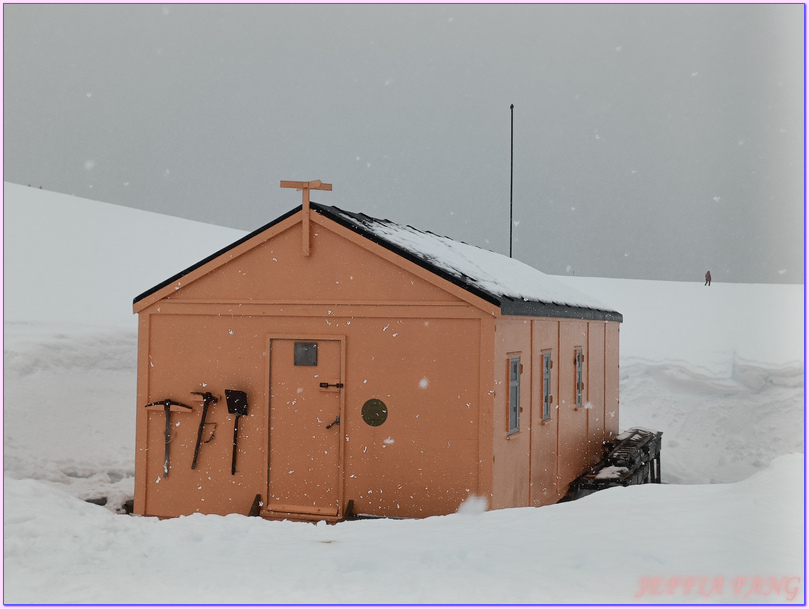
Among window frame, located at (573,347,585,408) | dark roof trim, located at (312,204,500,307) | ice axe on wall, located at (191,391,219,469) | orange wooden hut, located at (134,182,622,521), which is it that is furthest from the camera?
window frame, located at (573,347,585,408)

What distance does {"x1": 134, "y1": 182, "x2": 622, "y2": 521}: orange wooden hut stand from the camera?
9.45m

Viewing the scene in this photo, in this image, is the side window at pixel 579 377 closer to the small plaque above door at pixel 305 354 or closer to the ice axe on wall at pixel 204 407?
the small plaque above door at pixel 305 354

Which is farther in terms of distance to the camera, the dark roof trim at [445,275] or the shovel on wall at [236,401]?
the shovel on wall at [236,401]

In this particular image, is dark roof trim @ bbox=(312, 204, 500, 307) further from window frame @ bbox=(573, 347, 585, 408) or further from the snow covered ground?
window frame @ bbox=(573, 347, 585, 408)

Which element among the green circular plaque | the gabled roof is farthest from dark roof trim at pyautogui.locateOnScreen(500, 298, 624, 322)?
the green circular plaque

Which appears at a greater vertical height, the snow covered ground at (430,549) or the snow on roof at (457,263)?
the snow on roof at (457,263)

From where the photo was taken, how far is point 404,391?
9.67 m

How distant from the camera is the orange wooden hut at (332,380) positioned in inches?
372

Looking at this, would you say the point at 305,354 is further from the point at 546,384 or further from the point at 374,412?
the point at 546,384

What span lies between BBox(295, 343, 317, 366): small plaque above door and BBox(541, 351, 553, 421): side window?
12.9 feet

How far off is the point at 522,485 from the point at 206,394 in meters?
4.76

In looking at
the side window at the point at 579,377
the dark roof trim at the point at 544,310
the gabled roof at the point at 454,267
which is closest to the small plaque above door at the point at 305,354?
the gabled roof at the point at 454,267

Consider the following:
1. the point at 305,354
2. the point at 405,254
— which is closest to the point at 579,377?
the point at 405,254

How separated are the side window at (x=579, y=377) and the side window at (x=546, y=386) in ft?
6.70
